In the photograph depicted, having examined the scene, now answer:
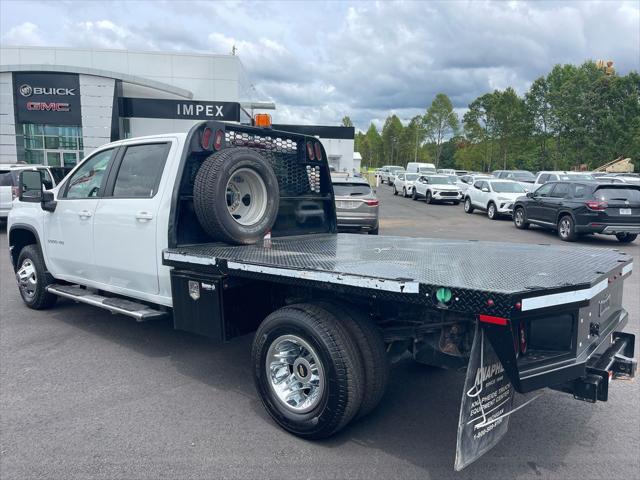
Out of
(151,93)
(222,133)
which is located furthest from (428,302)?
(151,93)

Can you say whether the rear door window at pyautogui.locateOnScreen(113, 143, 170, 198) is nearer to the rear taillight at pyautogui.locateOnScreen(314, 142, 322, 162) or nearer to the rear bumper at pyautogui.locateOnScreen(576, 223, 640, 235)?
the rear taillight at pyautogui.locateOnScreen(314, 142, 322, 162)

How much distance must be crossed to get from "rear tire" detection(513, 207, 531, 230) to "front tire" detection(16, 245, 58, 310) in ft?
47.8

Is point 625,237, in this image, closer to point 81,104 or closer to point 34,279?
point 34,279

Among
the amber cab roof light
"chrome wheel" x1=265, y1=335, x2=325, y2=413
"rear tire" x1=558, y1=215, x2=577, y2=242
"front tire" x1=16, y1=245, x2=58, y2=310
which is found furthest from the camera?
"rear tire" x1=558, y1=215, x2=577, y2=242

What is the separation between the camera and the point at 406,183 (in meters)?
33.0

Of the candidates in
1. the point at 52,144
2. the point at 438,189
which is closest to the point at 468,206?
the point at 438,189

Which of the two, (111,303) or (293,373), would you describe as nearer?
(293,373)

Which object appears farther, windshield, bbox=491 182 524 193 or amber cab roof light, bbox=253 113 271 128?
windshield, bbox=491 182 524 193

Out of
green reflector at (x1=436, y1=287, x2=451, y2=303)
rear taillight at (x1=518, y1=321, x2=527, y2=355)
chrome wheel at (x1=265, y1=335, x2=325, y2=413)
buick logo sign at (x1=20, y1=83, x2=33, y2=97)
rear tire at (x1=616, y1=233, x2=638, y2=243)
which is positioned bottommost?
rear tire at (x1=616, y1=233, x2=638, y2=243)

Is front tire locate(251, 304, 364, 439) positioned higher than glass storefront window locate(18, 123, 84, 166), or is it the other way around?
glass storefront window locate(18, 123, 84, 166)

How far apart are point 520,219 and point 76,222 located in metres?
14.9

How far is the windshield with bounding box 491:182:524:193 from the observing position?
21169 mm

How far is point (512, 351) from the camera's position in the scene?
272cm

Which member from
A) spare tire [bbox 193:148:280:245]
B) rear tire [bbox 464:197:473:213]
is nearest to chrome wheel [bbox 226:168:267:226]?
spare tire [bbox 193:148:280:245]
